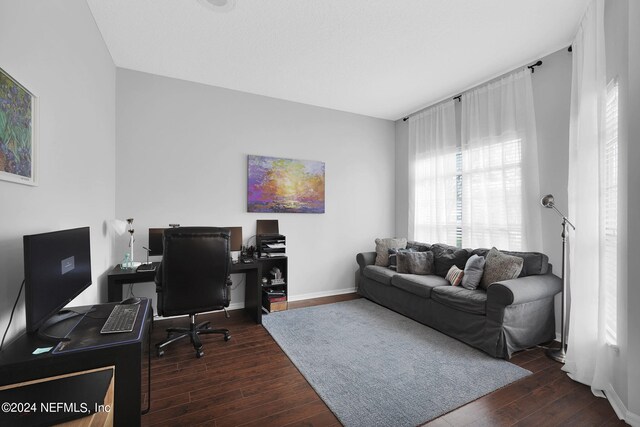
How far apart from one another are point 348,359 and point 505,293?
1.50 metres

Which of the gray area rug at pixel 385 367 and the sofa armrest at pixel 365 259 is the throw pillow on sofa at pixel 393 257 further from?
the gray area rug at pixel 385 367

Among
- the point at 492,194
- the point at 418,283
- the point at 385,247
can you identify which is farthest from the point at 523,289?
the point at 385,247

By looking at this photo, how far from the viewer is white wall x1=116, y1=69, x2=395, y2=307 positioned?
3488mm

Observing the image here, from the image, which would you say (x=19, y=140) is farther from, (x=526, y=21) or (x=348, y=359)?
(x=526, y=21)

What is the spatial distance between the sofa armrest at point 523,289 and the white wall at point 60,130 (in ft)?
10.7

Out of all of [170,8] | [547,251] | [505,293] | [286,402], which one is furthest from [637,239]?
[170,8]

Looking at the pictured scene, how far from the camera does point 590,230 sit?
228cm

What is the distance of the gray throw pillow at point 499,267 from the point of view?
2.91 m

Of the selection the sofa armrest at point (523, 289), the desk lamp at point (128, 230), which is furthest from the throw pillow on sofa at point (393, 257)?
the desk lamp at point (128, 230)

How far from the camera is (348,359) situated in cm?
261

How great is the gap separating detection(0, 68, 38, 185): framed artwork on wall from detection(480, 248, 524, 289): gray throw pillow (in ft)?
12.1

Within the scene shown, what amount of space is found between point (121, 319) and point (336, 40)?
286 cm
